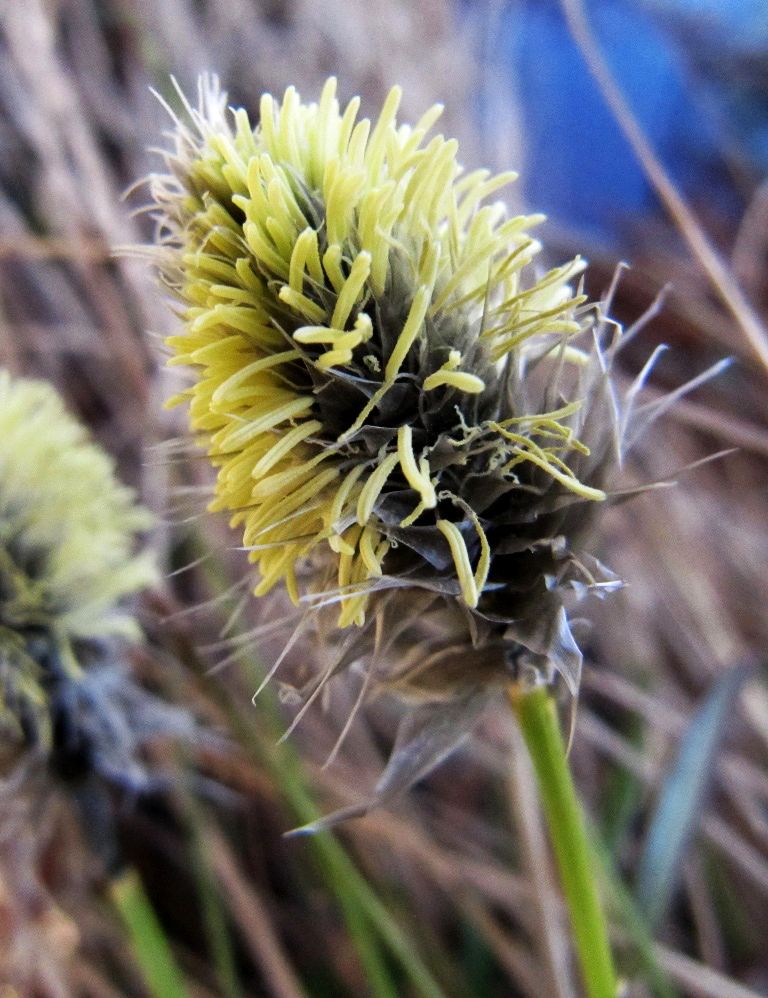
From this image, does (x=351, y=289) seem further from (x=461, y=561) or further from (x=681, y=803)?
(x=681, y=803)

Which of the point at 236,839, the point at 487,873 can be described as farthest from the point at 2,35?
the point at 487,873

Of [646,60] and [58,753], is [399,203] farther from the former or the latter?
[646,60]

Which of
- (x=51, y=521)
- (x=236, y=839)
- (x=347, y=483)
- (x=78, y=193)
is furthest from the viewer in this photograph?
(x=78, y=193)

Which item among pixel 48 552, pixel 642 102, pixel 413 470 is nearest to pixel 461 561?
pixel 413 470

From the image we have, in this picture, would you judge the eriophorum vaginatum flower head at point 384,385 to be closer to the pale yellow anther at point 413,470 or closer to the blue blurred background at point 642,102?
the pale yellow anther at point 413,470

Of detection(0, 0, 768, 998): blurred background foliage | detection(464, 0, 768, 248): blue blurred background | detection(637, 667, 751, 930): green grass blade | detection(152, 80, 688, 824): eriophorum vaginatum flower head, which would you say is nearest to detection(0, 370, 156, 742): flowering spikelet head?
detection(0, 0, 768, 998): blurred background foliage

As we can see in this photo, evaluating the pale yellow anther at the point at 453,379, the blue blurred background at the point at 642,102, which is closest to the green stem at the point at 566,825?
the pale yellow anther at the point at 453,379

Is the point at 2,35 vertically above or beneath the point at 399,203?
above
